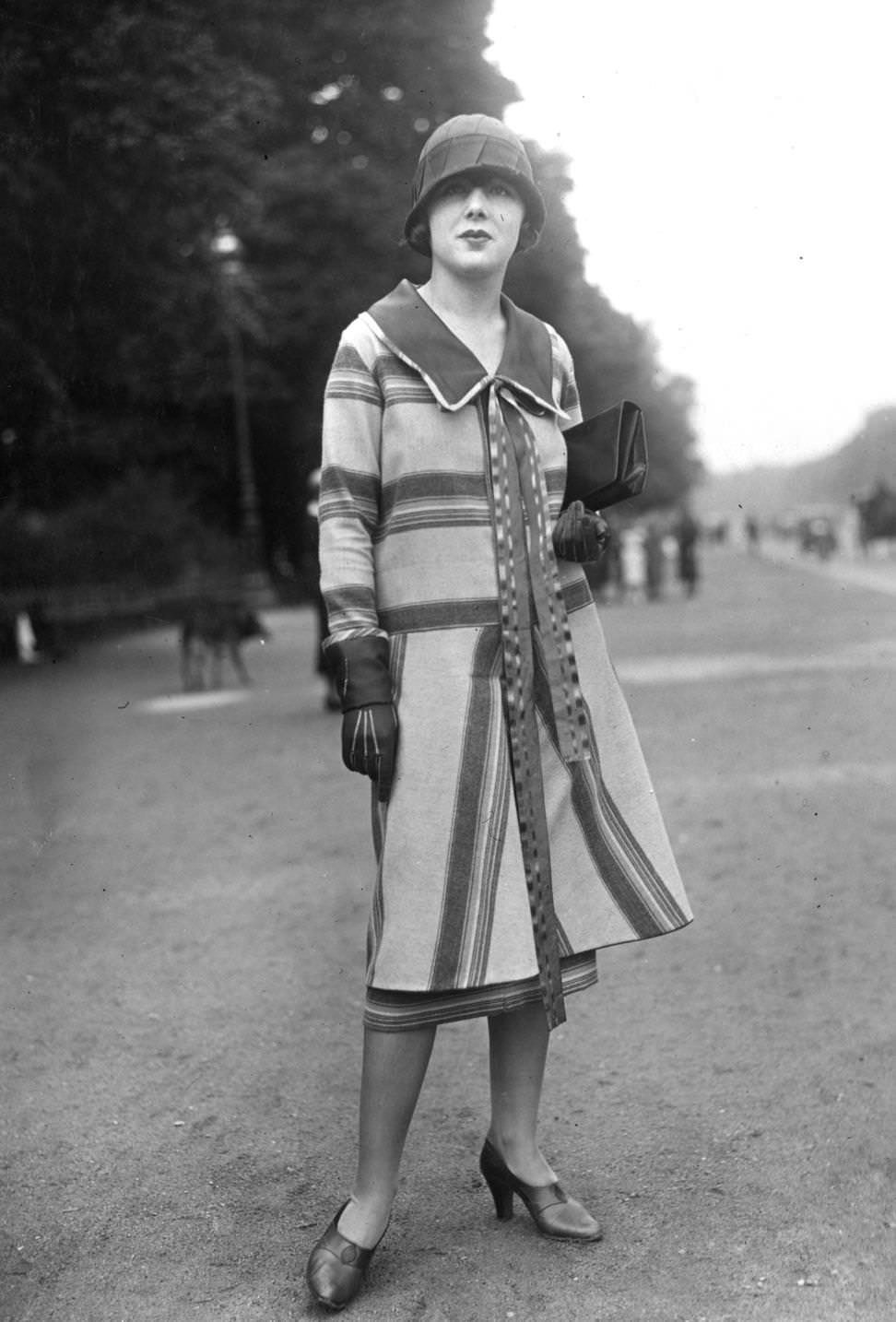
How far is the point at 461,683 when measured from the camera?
271 cm

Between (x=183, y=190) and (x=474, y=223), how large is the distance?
11.8 metres

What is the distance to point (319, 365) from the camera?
31.3 m

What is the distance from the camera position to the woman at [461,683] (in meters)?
2.69

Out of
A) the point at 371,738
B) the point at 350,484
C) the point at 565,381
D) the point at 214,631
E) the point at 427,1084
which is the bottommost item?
the point at 427,1084

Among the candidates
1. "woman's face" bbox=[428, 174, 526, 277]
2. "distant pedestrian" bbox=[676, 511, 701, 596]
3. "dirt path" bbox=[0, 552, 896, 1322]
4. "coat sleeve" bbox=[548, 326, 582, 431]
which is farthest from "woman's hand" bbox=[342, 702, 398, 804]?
"distant pedestrian" bbox=[676, 511, 701, 596]

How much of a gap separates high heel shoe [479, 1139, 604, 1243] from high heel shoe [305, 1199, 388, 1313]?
31cm

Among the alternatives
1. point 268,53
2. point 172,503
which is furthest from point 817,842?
point 172,503

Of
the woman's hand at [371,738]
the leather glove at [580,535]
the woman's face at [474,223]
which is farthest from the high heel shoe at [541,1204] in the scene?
the woman's face at [474,223]

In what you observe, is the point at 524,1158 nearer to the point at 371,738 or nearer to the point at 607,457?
the point at 371,738

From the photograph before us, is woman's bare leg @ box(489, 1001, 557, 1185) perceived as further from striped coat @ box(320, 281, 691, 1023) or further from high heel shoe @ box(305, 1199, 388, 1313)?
high heel shoe @ box(305, 1199, 388, 1313)

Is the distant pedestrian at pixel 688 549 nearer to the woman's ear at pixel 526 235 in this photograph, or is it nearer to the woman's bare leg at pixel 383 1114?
the woman's ear at pixel 526 235

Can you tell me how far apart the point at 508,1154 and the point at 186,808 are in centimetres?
503

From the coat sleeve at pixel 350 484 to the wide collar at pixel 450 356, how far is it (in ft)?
0.23

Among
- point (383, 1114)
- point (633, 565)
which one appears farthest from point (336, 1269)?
point (633, 565)
